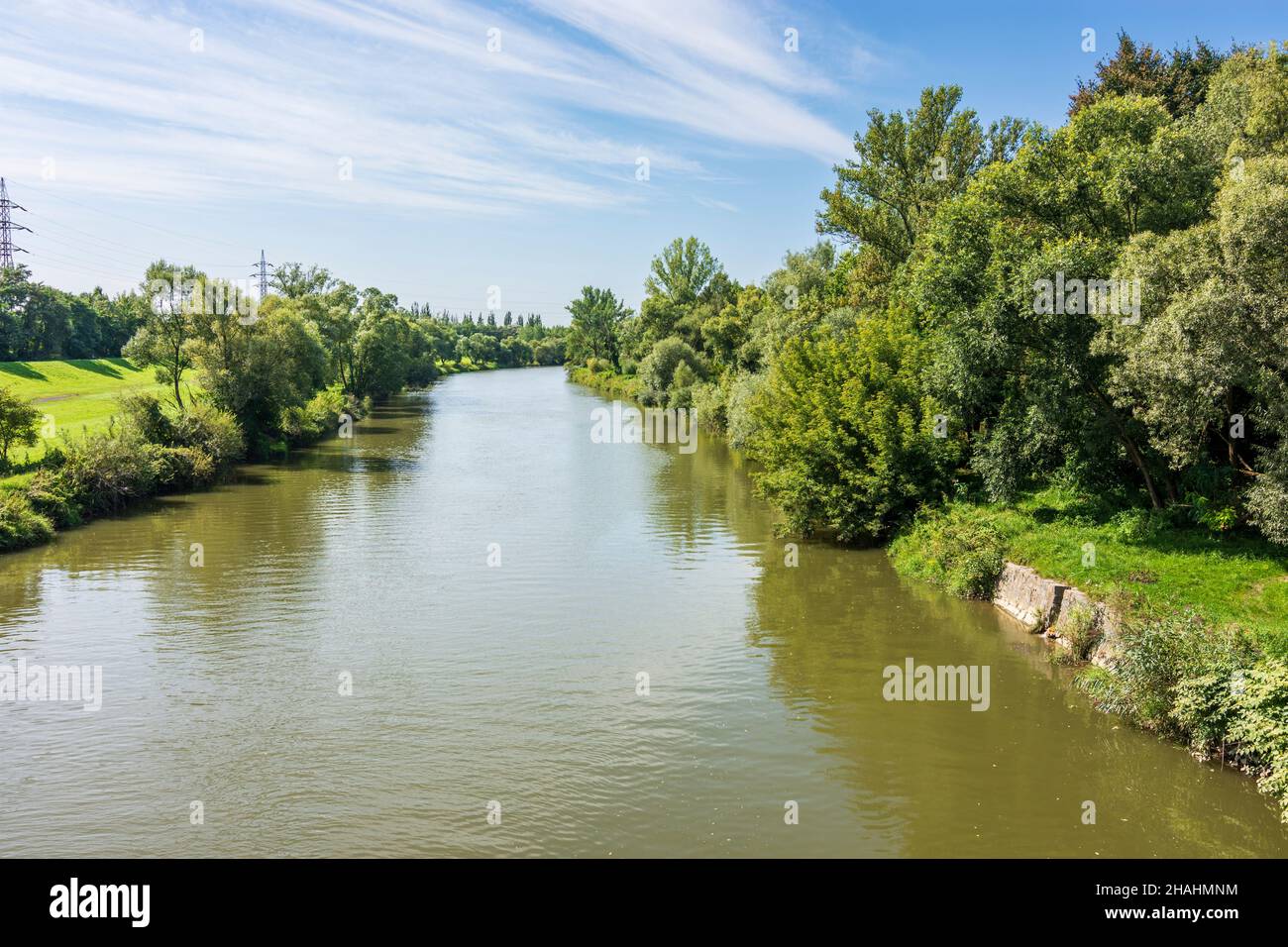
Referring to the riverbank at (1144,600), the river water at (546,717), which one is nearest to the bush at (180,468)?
the river water at (546,717)

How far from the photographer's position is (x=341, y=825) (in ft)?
42.7

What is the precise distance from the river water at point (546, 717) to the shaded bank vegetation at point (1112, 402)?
5.42ft

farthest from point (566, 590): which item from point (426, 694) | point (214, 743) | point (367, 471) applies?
point (367, 471)

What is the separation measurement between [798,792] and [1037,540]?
12.1 meters

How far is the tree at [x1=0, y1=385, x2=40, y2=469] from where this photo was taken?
33.7m

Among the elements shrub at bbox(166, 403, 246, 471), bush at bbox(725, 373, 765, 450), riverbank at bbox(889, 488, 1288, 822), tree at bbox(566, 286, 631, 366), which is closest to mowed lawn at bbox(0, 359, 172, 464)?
shrub at bbox(166, 403, 246, 471)

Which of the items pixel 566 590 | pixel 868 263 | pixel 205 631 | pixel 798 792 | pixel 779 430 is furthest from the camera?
pixel 868 263

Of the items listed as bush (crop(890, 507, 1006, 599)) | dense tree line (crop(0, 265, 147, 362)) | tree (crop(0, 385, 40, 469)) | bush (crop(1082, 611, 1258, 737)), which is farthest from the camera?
dense tree line (crop(0, 265, 147, 362))

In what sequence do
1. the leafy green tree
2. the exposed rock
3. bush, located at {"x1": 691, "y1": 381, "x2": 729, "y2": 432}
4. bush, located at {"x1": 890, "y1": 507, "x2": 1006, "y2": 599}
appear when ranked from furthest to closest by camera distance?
bush, located at {"x1": 691, "y1": 381, "x2": 729, "y2": 432}, the leafy green tree, bush, located at {"x1": 890, "y1": 507, "x2": 1006, "y2": 599}, the exposed rock

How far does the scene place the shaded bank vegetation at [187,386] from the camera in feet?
114

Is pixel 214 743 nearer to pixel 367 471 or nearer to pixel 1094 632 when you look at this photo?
pixel 1094 632

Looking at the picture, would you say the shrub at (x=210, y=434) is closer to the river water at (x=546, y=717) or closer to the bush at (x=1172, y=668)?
the river water at (x=546, y=717)

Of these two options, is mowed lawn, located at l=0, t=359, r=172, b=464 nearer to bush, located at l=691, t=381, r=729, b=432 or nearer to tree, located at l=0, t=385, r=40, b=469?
tree, located at l=0, t=385, r=40, b=469

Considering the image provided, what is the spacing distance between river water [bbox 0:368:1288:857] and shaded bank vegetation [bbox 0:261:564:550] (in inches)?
220
